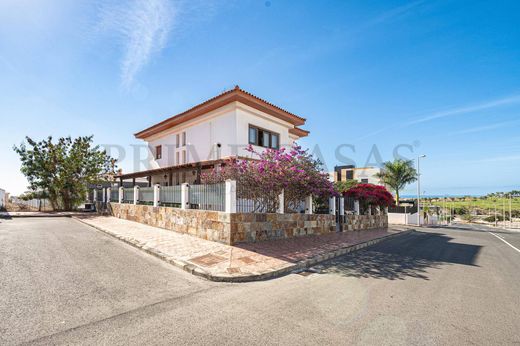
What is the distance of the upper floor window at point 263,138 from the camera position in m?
15.8

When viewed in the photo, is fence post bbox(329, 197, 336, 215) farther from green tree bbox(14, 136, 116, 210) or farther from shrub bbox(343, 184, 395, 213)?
green tree bbox(14, 136, 116, 210)

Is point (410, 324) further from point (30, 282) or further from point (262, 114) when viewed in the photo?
point (262, 114)

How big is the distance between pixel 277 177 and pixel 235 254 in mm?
4081

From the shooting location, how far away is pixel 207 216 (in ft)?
29.9

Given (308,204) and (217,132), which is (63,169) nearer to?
(217,132)

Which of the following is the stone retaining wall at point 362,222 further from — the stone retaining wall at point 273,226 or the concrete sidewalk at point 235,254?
the concrete sidewalk at point 235,254

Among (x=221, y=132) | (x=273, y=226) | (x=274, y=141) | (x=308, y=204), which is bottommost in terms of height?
(x=273, y=226)

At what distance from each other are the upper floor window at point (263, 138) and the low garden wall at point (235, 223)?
648 centimetres

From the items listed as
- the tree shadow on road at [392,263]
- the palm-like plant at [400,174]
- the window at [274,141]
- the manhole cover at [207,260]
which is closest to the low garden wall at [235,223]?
the manhole cover at [207,260]

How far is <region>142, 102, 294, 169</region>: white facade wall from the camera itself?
14.7 meters

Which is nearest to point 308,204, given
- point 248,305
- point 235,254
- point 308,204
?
point 308,204

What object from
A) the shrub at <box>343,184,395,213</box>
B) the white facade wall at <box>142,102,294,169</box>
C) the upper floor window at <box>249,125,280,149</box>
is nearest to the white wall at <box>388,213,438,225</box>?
the shrub at <box>343,184,395,213</box>

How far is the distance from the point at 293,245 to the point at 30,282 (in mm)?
6972

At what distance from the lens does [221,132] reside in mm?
15414
